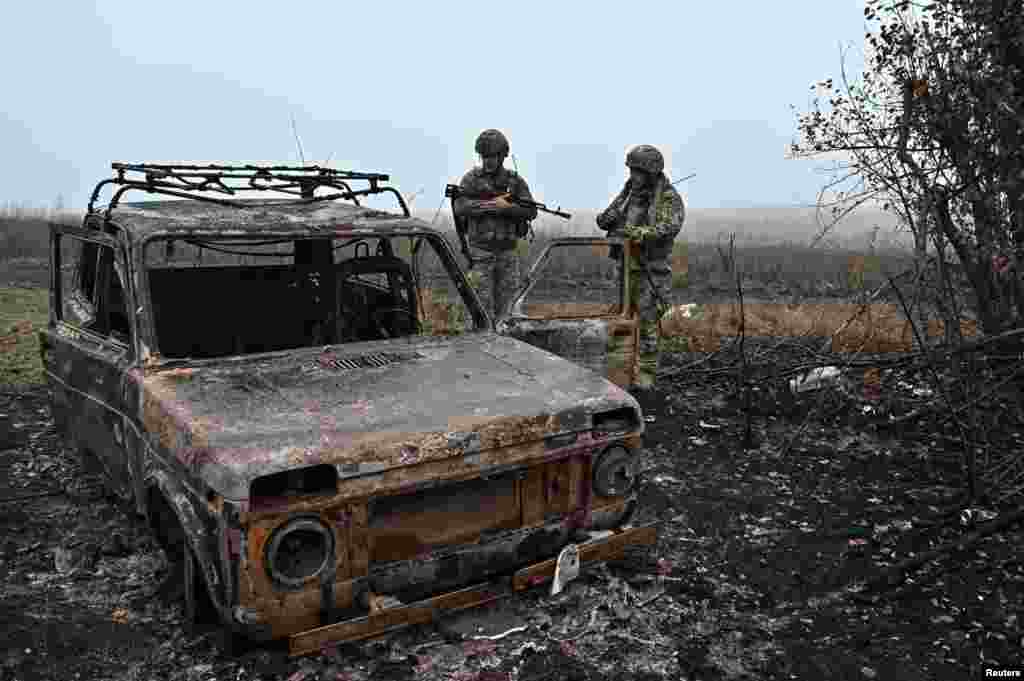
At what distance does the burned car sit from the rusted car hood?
11mm

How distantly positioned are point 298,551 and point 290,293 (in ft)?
6.30

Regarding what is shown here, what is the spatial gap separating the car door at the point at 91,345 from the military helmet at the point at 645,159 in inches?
183

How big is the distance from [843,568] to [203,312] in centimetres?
360

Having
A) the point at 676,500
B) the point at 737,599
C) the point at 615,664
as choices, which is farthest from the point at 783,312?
the point at 615,664

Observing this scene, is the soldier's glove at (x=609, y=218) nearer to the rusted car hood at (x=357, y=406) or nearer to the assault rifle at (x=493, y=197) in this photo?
the assault rifle at (x=493, y=197)

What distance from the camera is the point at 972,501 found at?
435 cm

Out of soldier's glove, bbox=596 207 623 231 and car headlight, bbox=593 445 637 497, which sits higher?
soldier's glove, bbox=596 207 623 231

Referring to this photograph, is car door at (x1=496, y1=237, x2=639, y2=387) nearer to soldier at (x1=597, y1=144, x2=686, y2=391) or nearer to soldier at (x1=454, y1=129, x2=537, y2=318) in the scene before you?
soldier at (x1=597, y1=144, x2=686, y2=391)

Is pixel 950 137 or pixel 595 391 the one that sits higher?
pixel 950 137

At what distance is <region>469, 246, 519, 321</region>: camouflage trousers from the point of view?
7.92 meters

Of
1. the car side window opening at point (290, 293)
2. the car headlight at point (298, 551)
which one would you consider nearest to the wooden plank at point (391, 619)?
the car headlight at point (298, 551)

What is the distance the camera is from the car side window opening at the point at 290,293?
4137 mm

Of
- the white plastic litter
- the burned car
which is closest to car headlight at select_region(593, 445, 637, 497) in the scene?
the burned car

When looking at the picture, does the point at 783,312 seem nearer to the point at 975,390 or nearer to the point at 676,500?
the point at 975,390
